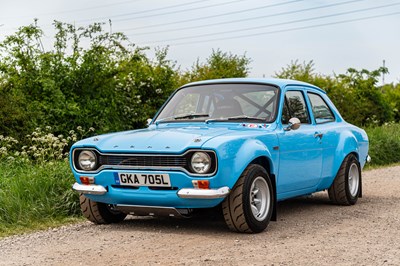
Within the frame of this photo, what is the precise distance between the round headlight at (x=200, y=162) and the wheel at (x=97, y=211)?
1.58m

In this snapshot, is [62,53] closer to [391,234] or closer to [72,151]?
[72,151]

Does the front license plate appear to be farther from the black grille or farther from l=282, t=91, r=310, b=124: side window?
l=282, t=91, r=310, b=124: side window

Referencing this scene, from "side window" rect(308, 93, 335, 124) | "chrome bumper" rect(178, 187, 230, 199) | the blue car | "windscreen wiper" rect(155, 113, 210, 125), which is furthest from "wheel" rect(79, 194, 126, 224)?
"side window" rect(308, 93, 335, 124)

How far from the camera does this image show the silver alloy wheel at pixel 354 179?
32.6 feet

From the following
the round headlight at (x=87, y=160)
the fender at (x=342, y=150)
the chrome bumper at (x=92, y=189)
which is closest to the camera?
the chrome bumper at (x=92, y=189)

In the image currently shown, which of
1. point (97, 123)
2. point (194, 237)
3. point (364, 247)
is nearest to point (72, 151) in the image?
point (194, 237)

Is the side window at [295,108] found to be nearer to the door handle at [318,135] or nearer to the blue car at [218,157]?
the blue car at [218,157]

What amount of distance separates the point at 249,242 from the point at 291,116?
222 cm

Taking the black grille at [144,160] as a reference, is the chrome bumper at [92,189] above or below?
below

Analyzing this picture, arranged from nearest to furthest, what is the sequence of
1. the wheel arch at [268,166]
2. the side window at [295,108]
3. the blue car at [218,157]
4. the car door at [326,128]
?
the blue car at [218,157], the wheel arch at [268,166], the side window at [295,108], the car door at [326,128]

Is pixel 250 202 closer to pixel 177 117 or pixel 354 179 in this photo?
pixel 177 117

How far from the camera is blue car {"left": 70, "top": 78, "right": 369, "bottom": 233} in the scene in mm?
7039

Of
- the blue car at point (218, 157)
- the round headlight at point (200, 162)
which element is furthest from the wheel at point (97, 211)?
the round headlight at point (200, 162)

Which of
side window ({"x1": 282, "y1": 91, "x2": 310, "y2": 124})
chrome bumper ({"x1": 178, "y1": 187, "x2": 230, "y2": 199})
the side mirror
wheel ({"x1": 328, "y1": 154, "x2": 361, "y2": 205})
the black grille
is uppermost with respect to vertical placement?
side window ({"x1": 282, "y1": 91, "x2": 310, "y2": 124})
